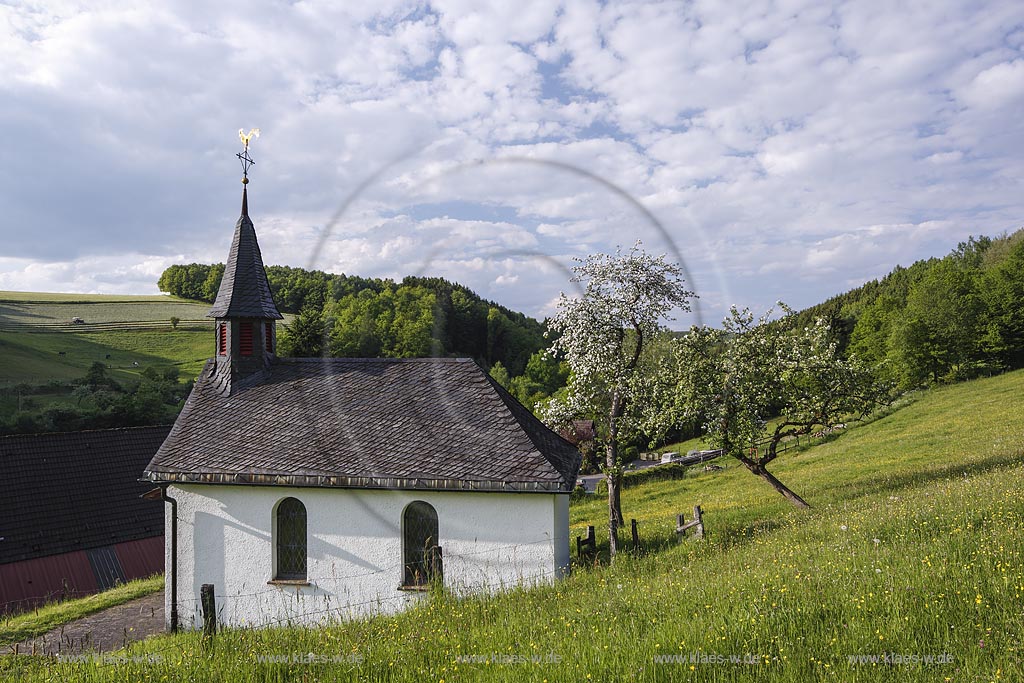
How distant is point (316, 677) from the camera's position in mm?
6688

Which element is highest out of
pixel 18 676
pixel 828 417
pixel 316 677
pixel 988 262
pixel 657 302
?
pixel 988 262

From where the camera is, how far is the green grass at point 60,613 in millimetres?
16094

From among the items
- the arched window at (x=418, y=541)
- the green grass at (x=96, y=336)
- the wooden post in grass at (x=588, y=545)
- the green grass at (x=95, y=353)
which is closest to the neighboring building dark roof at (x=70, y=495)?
the arched window at (x=418, y=541)

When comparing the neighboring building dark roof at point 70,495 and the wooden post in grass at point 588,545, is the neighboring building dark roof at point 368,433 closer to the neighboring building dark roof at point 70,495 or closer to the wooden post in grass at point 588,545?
the wooden post in grass at point 588,545

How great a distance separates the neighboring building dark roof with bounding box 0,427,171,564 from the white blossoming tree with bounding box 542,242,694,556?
58.2ft

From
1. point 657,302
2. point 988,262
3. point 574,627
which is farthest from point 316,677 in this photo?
point 988,262

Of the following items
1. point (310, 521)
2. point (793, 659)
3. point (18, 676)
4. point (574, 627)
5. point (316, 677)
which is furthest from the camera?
point (310, 521)

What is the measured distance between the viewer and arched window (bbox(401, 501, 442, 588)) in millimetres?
13828

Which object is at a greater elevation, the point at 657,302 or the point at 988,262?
the point at 988,262

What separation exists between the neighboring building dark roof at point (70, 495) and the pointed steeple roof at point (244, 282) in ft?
38.0

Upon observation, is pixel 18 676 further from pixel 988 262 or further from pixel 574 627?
pixel 988 262

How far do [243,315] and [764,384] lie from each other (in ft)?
47.6

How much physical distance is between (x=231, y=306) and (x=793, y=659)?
17.3 meters

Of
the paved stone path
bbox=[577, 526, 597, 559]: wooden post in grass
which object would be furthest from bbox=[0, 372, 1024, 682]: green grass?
the paved stone path
